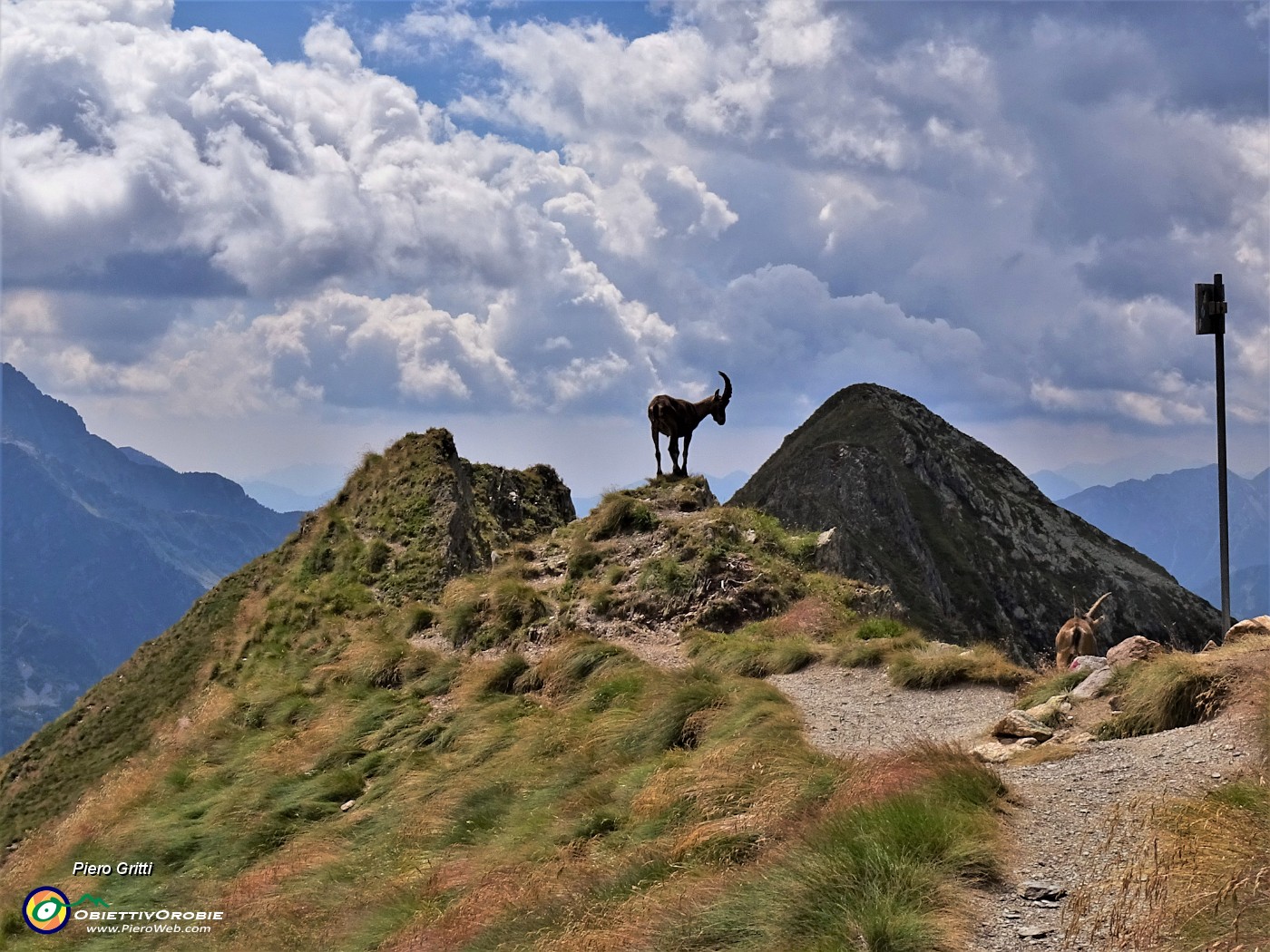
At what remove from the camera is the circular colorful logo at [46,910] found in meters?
13.2

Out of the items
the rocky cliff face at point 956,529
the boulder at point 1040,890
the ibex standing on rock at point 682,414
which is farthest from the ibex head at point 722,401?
the rocky cliff face at point 956,529

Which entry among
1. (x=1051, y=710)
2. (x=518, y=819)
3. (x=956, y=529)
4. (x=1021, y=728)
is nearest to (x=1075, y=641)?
(x=1051, y=710)

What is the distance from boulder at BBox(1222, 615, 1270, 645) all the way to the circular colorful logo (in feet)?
49.6

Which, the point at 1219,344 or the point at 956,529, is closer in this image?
the point at 1219,344

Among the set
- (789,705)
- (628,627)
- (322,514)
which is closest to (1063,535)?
(322,514)

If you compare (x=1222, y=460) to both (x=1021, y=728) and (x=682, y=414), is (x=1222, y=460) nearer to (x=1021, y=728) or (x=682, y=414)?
(x=1021, y=728)

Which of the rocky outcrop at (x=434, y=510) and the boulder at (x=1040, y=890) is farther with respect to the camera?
the rocky outcrop at (x=434, y=510)

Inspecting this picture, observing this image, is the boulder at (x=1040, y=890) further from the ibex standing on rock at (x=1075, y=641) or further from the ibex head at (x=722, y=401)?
the ibex head at (x=722, y=401)

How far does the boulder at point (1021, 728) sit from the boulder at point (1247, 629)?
309 centimetres

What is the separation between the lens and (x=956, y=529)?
327 feet

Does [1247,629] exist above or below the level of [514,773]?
above

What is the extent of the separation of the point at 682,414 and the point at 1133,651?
15150mm

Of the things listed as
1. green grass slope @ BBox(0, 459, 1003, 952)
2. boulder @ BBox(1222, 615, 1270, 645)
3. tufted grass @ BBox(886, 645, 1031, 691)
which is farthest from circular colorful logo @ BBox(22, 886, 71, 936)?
boulder @ BBox(1222, 615, 1270, 645)

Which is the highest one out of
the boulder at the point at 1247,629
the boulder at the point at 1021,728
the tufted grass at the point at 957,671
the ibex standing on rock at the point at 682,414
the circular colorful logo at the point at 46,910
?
the ibex standing on rock at the point at 682,414
